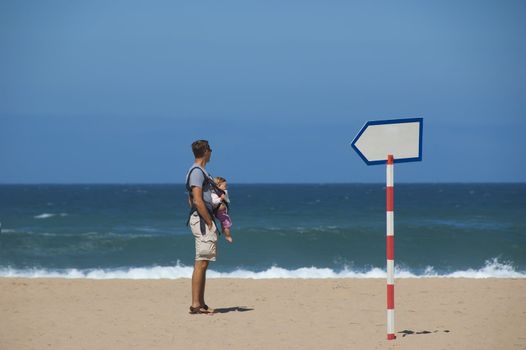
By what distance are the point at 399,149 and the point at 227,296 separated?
15.8ft

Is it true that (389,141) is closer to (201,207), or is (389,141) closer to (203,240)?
(201,207)

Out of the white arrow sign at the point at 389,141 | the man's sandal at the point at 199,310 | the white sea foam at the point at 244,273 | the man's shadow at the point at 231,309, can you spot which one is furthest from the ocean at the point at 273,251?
the white arrow sign at the point at 389,141

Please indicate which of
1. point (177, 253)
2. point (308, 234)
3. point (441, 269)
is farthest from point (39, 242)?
point (441, 269)

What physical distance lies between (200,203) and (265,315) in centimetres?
168

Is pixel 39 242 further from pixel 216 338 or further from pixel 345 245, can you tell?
pixel 216 338

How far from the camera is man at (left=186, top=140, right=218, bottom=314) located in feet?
27.5

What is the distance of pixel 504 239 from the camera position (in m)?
28.1

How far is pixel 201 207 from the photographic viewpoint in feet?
27.5

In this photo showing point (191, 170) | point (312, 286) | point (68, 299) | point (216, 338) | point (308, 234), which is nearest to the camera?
point (216, 338)

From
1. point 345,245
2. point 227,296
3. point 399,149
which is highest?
point 345,245

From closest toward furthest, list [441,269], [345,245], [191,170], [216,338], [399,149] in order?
1. [399,149]
2. [216,338]
3. [191,170]
4. [441,269]
5. [345,245]

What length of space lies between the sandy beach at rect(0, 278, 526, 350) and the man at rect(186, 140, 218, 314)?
746 millimetres

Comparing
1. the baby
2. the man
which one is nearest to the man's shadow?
the man

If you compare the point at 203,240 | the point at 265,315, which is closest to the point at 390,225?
the point at 203,240
